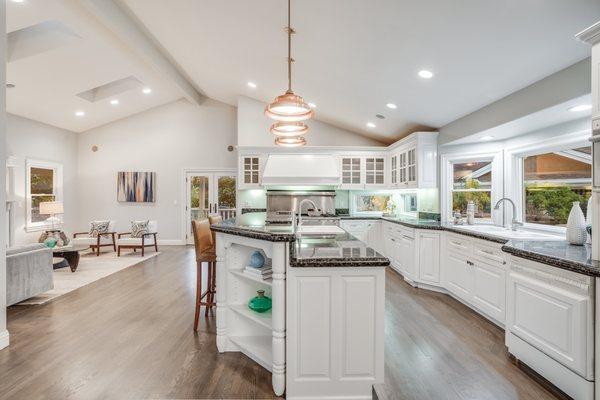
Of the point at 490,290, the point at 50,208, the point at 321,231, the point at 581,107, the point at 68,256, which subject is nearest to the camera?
the point at 581,107

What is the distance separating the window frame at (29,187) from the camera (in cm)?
693

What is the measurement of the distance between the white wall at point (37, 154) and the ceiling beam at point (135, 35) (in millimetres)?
3108

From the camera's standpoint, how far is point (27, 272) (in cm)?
Result: 393

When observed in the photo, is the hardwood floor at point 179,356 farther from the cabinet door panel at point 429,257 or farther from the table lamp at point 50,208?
the table lamp at point 50,208

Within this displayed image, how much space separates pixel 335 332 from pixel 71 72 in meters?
6.53

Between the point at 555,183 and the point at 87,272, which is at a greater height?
the point at 555,183

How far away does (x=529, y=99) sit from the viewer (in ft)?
9.95

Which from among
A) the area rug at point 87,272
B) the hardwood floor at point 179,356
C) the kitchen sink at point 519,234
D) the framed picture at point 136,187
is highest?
the framed picture at point 136,187

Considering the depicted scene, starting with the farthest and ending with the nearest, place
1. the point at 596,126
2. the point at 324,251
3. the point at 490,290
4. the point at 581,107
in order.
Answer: the point at 490,290 → the point at 581,107 → the point at 324,251 → the point at 596,126

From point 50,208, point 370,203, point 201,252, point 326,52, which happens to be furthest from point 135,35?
point 370,203

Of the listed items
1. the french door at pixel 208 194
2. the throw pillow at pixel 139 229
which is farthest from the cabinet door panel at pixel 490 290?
the throw pillow at pixel 139 229

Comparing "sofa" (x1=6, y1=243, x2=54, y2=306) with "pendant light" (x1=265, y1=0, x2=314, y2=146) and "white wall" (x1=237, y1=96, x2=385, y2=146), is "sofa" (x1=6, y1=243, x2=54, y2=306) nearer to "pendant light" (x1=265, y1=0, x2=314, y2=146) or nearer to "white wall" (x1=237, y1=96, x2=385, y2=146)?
"pendant light" (x1=265, y1=0, x2=314, y2=146)

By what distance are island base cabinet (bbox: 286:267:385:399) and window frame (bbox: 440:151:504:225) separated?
3.07m

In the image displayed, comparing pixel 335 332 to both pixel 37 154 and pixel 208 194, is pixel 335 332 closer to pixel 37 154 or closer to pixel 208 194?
pixel 208 194
